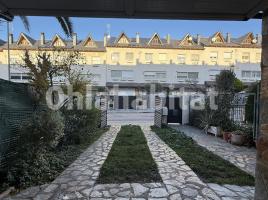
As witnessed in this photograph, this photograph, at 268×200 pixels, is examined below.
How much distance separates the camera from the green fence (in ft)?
15.5

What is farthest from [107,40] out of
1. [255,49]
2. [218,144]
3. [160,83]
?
[218,144]

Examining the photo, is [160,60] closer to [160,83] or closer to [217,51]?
[160,83]

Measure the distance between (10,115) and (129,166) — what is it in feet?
9.96

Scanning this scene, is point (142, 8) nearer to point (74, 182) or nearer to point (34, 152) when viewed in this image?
point (74, 182)

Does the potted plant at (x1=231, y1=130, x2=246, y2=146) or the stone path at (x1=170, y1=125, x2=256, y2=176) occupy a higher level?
the potted plant at (x1=231, y1=130, x2=246, y2=146)

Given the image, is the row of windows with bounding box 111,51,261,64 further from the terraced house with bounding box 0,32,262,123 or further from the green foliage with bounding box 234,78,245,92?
the green foliage with bounding box 234,78,245,92

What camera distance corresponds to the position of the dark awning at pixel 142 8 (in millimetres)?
2768

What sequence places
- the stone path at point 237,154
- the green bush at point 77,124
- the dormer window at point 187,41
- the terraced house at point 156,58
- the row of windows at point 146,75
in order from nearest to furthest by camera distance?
the stone path at point 237,154, the green bush at point 77,124, the terraced house at point 156,58, the row of windows at point 146,75, the dormer window at point 187,41

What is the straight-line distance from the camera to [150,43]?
1578 inches

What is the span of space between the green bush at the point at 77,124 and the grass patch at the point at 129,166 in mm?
1536

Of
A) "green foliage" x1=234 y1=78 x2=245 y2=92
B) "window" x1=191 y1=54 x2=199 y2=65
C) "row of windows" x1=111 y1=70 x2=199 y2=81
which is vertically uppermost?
"window" x1=191 y1=54 x2=199 y2=65

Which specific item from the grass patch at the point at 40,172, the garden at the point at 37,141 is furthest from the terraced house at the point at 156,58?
the grass patch at the point at 40,172

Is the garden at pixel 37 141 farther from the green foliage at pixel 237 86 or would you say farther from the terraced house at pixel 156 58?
the terraced house at pixel 156 58

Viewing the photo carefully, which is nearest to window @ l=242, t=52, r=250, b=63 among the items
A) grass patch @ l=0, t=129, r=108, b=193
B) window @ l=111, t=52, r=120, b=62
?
window @ l=111, t=52, r=120, b=62
